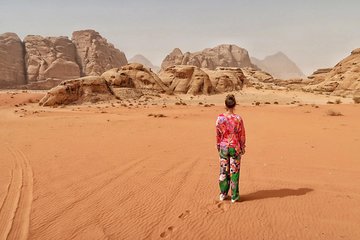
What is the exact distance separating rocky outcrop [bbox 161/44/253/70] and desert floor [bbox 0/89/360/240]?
Answer: 8145 centimetres

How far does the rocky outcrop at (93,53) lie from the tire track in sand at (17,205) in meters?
66.2

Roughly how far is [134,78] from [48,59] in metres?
38.3

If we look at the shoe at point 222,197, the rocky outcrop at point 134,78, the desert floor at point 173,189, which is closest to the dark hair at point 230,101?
the shoe at point 222,197

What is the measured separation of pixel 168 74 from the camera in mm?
41469

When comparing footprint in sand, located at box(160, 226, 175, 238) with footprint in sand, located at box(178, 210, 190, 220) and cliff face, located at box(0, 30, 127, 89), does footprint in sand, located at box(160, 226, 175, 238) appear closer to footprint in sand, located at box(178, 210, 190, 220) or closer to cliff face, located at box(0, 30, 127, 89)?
footprint in sand, located at box(178, 210, 190, 220)

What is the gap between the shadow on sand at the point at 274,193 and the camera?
17.0 ft

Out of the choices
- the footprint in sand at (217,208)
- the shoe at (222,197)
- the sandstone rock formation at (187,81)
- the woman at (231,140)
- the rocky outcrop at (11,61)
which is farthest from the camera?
the rocky outcrop at (11,61)

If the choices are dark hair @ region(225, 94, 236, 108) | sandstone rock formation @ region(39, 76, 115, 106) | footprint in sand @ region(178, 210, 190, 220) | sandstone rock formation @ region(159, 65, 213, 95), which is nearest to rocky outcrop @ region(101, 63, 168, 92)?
sandstone rock formation @ region(159, 65, 213, 95)

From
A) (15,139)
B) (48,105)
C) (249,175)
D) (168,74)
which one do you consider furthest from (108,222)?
(168,74)

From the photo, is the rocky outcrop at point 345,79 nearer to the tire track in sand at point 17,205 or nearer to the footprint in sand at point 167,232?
the tire track in sand at point 17,205

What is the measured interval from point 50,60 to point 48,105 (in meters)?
40.3

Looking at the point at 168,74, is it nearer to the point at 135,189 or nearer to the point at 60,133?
the point at 60,133

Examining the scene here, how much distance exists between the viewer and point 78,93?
31.1 m

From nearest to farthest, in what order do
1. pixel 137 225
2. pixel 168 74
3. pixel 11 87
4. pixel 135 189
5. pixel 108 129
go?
1. pixel 137 225
2. pixel 135 189
3. pixel 108 129
4. pixel 168 74
5. pixel 11 87
